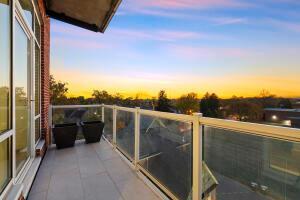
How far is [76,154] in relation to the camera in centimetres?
486

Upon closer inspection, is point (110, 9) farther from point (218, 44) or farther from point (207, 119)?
point (218, 44)

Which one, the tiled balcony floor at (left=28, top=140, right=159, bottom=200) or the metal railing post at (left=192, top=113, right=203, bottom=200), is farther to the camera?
the tiled balcony floor at (left=28, top=140, right=159, bottom=200)

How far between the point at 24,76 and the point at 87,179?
1870 mm

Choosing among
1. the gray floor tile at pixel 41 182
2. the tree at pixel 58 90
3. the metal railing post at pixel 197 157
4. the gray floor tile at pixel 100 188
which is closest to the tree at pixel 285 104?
the tree at pixel 58 90

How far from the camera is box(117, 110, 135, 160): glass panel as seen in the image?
4098 millimetres

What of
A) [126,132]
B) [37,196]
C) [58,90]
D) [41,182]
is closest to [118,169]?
[126,132]

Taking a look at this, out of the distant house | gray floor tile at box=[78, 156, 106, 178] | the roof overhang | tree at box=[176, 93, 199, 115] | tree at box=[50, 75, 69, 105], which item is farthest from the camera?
tree at box=[176, 93, 199, 115]

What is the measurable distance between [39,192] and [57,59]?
7.78 meters

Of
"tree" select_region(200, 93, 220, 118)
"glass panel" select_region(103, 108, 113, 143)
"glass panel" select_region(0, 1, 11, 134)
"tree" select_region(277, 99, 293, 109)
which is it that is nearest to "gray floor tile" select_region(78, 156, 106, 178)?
"glass panel" select_region(103, 108, 113, 143)

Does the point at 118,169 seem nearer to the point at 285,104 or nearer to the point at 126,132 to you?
the point at 126,132

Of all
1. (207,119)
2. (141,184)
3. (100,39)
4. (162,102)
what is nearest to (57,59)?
(100,39)

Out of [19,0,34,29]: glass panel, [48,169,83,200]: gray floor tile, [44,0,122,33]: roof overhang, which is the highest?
[44,0,122,33]: roof overhang

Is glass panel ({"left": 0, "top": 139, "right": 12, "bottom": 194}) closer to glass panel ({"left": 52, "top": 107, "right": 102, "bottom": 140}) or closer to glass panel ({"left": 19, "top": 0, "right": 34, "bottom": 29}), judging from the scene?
glass panel ({"left": 19, "top": 0, "right": 34, "bottom": 29})

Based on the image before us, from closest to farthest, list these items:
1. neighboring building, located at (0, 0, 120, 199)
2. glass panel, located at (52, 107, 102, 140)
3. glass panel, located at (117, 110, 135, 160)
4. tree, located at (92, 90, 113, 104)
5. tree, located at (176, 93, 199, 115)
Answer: neighboring building, located at (0, 0, 120, 199) < glass panel, located at (117, 110, 135, 160) < glass panel, located at (52, 107, 102, 140) < tree, located at (92, 90, 113, 104) < tree, located at (176, 93, 199, 115)
